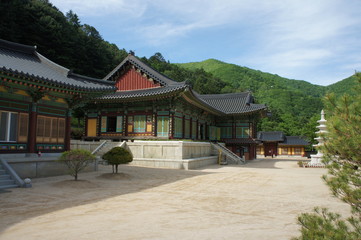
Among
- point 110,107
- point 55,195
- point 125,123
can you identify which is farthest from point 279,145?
point 55,195

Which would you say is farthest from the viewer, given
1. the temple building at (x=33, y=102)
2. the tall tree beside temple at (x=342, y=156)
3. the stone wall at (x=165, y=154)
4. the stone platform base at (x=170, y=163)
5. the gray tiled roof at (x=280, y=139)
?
the gray tiled roof at (x=280, y=139)

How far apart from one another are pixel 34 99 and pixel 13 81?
1.96 meters

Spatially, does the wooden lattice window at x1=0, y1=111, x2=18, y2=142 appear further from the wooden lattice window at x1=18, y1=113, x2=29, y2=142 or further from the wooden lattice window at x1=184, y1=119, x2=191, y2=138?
the wooden lattice window at x1=184, y1=119, x2=191, y2=138

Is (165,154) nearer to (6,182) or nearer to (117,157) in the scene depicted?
(117,157)

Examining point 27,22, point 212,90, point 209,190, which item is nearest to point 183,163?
point 209,190

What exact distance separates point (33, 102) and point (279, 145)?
50.6 metres

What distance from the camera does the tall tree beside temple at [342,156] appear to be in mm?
2760

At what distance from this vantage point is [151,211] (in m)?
6.84

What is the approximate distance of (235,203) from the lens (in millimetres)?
8141

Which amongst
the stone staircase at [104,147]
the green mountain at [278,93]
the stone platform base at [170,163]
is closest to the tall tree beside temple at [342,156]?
the stone platform base at [170,163]

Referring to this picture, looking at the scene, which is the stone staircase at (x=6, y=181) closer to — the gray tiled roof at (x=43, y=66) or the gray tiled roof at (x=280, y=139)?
the gray tiled roof at (x=43, y=66)

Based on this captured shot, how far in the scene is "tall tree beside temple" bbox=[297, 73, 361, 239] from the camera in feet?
9.05

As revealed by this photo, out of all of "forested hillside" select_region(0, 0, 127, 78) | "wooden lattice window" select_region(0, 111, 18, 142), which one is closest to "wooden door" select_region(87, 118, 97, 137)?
"wooden lattice window" select_region(0, 111, 18, 142)

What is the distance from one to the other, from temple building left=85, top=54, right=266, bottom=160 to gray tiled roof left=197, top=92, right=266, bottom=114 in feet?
1.35
